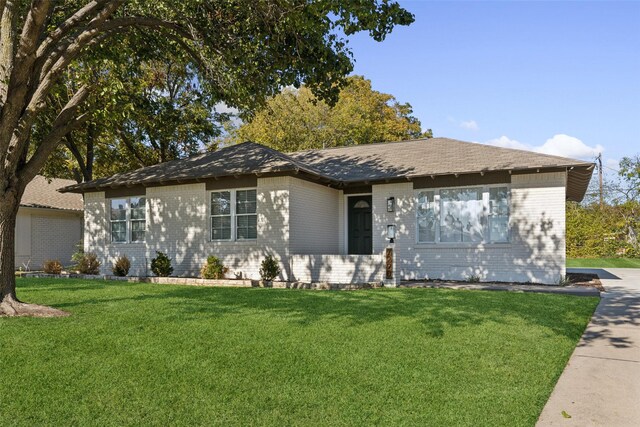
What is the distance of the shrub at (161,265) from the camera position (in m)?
14.2

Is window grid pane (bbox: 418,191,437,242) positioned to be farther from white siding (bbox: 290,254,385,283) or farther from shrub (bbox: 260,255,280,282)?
shrub (bbox: 260,255,280,282)

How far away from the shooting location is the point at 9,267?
7273 millimetres

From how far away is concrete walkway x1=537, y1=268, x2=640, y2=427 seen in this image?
3730 millimetres

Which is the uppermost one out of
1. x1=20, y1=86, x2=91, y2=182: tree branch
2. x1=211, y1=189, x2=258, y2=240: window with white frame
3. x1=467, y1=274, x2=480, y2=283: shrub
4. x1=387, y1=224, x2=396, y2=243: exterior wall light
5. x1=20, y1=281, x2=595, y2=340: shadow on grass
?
x1=20, y1=86, x2=91, y2=182: tree branch

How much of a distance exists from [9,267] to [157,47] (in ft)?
21.6

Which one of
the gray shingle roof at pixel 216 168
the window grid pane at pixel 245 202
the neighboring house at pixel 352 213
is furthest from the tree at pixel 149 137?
the window grid pane at pixel 245 202

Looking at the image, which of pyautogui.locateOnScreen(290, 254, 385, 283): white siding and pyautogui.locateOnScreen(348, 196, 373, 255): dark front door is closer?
pyautogui.locateOnScreen(290, 254, 385, 283): white siding

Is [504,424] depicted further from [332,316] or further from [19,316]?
[19,316]

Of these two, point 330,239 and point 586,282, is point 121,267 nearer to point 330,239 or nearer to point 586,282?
point 330,239

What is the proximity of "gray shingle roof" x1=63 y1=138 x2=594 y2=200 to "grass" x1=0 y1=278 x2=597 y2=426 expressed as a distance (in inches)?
224

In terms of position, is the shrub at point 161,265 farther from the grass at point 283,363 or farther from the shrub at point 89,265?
the grass at point 283,363

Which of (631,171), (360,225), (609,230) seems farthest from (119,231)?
(631,171)

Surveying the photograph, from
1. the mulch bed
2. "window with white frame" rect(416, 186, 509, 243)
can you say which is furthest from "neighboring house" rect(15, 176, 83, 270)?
the mulch bed

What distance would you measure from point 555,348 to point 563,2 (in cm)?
985
